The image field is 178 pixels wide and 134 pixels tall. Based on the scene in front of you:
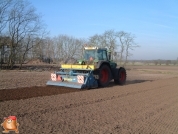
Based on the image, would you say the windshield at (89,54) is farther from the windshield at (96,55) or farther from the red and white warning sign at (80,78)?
the red and white warning sign at (80,78)

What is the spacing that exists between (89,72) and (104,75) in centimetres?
154

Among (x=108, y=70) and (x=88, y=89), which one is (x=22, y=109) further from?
(x=108, y=70)

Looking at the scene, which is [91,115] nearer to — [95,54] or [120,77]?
[95,54]

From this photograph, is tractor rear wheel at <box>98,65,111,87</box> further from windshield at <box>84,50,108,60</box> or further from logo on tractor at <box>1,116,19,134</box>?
logo on tractor at <box>1,116,19,134</box>

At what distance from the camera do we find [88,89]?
11.6 m

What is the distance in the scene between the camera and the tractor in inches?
446

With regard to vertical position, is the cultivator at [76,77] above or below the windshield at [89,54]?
below

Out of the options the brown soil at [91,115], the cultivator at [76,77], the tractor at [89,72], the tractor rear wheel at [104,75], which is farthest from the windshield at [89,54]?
the brown soil at [91,115]

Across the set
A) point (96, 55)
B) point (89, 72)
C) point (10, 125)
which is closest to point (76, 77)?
point (89, 72)

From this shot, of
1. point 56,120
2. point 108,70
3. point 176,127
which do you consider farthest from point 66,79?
point 176,127

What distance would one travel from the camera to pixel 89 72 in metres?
11.6

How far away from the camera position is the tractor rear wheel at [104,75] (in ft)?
40.7

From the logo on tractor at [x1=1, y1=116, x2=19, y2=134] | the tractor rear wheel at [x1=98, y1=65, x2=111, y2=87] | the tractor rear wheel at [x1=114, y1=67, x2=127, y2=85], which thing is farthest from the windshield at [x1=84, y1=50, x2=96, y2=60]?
the logo on tractor at [x1=1, y1=116, x2=19, y2=134]

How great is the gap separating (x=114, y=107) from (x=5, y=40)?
25763 millimetres
